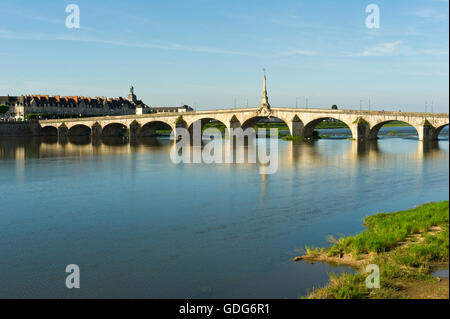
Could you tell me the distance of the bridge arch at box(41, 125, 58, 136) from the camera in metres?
85.1

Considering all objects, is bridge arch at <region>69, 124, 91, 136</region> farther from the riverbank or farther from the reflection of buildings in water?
the riverbank

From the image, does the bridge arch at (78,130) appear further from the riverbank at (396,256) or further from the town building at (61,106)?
the riverbank at (396,256)

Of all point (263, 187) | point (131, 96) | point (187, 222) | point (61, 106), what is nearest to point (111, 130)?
point (61, 106)

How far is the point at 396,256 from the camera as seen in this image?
11031 mm

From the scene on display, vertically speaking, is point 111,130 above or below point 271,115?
below

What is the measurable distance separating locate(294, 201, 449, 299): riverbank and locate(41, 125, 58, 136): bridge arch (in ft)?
266

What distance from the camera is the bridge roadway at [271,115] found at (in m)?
47.8

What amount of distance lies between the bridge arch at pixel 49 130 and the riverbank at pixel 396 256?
81.0m

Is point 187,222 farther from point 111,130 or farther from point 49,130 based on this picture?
point 49,130

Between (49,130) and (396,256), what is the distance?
8590 centimetres

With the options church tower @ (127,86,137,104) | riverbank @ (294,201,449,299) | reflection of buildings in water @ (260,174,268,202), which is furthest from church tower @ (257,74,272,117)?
church tower @ (127,86,137,104)
